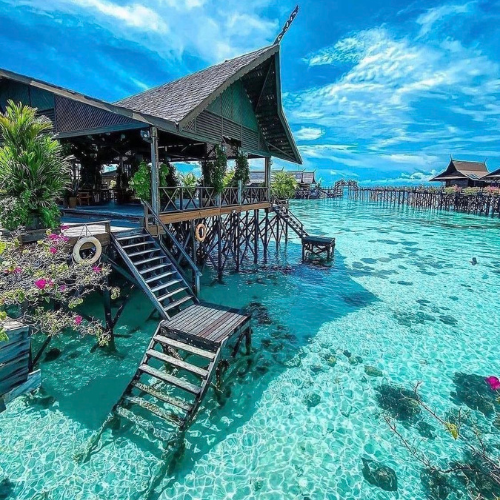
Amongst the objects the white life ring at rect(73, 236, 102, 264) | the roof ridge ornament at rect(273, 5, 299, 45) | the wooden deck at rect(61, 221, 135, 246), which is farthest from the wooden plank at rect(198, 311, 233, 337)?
the roof ridge ornament at rect(273, 5, 299, 45)

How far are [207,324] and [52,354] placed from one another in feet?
13.4

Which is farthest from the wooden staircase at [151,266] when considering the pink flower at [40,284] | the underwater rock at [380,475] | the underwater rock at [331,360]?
the underwater rock at [380,475]

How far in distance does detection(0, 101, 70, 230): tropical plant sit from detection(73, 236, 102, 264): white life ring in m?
0.81

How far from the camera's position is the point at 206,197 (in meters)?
12.3

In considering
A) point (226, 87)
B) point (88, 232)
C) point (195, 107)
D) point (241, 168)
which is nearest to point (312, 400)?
point (88, 232)

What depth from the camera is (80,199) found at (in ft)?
46.7

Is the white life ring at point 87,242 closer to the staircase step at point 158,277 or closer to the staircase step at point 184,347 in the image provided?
the staircase step at point 158,277

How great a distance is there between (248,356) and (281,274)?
7.60m

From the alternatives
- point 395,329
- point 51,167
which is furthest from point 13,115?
point 395,329

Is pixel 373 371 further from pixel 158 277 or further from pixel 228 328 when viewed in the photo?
pixel 158 277

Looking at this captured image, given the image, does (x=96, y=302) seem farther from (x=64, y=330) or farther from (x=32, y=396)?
(x=32, y=396)

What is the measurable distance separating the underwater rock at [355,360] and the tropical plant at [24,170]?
7843 mm

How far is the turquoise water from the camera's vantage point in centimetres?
460

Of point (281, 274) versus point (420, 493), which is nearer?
point (420, 493)
